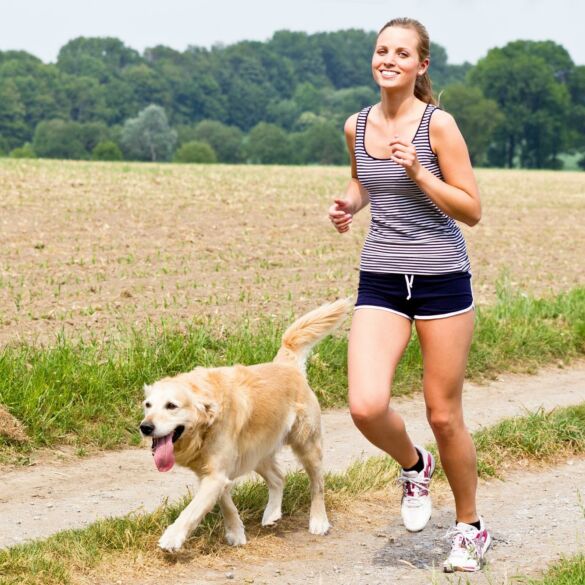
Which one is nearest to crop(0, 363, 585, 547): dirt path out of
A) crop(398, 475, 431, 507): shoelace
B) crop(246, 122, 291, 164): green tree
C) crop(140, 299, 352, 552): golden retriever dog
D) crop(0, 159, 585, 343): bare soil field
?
crop(140, 299, 352, 552): golden retriever dog

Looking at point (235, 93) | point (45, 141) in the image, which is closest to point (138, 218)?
point (45, 141)

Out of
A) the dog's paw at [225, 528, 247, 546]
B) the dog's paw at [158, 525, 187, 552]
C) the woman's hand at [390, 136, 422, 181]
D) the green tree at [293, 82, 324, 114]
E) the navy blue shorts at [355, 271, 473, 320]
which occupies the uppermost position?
the green tree at [293, 82, 324, 114]

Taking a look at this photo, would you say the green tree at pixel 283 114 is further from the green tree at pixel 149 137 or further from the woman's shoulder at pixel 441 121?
the woman's shoulder at pixel 441 121

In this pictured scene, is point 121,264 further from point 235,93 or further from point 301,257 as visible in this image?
point 235,93

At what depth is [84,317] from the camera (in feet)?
35.9

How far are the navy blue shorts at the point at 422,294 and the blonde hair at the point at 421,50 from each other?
2.75ft

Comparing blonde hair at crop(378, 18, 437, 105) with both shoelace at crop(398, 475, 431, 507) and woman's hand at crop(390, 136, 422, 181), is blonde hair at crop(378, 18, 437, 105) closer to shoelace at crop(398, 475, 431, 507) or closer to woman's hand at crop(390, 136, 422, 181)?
woman's hand at crop(390, 136, 422, 181)

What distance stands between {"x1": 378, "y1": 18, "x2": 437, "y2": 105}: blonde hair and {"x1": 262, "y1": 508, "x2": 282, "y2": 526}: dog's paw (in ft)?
7.62

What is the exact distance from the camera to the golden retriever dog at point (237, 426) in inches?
194

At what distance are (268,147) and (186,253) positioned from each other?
89856 millimetres

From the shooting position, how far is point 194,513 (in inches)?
197

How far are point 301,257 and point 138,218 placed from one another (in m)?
5.58

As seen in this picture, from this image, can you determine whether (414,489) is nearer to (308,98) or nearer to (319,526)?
(319,526)

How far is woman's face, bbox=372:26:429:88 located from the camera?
15.9 ft
